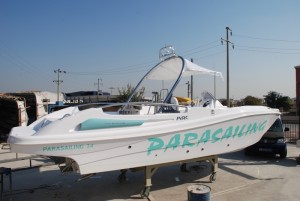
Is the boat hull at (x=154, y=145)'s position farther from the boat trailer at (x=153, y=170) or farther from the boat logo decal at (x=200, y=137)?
the boat trailer at (x=153, y=170)

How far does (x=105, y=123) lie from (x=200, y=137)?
2100 mm

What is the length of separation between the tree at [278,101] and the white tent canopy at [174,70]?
36764 mm

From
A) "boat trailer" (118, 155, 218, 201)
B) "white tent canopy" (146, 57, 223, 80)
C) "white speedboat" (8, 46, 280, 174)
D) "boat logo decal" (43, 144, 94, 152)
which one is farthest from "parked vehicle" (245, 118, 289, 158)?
"boat logo decal" (43, 144, 94, 152)

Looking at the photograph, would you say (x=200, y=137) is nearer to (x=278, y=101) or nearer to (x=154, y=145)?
(x=154, y=145)

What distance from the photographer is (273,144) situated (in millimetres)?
9180

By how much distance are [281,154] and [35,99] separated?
12.4 meters

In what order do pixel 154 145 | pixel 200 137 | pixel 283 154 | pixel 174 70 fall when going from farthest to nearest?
pixel 283 154
pixel 174 70
pixel 200 137
pixel 154 145

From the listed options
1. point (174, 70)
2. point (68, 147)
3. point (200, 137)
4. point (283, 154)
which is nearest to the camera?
point (68, 147)

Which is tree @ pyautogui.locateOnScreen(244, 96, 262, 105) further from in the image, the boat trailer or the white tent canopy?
the boat trailer

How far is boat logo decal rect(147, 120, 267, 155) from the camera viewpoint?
5.73 meters

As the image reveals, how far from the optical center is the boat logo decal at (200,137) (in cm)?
573

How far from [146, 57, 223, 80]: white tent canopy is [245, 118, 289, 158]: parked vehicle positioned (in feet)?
10.1

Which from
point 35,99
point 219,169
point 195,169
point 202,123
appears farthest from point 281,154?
point 35,99

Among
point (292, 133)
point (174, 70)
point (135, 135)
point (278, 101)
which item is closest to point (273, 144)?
point (174, 70)
